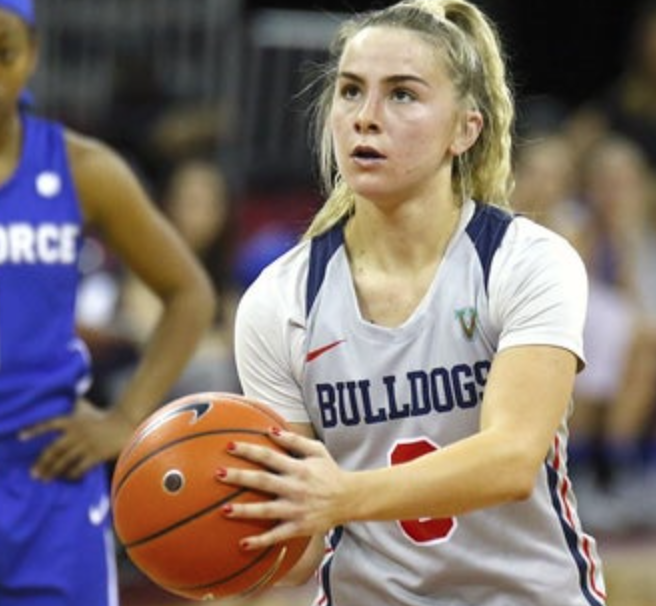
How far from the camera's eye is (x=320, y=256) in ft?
14.6

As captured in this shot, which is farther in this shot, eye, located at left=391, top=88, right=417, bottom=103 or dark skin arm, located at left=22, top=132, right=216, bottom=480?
dark skin arm, located at left=22, top=132, right=216, bottom=480

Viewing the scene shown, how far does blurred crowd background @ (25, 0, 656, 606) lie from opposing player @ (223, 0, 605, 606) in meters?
4.26

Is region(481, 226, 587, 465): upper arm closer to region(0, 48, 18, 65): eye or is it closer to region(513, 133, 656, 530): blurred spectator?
region(0, 48, 18, 65): eye

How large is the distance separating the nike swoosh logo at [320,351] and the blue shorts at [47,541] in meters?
1.08

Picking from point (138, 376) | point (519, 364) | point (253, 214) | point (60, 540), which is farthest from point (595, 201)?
point (519, 364)

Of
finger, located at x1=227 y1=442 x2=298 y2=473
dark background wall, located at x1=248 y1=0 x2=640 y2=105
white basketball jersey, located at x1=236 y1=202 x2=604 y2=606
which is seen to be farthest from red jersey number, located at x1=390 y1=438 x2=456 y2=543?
dark background wall, located at x1=248 y1=0 x2=640 y2=105

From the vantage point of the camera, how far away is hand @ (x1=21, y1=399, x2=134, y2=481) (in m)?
5.14

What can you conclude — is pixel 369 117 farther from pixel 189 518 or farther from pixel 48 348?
pixel 48 348

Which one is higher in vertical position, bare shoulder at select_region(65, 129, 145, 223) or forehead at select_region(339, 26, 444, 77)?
forehead at select_region(339, 26, 444, 77)

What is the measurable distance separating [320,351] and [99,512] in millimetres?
1158

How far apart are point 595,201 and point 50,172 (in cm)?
533

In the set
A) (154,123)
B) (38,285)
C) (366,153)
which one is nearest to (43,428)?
(38,285)

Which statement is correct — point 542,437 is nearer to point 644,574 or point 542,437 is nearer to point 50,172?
point 50,172

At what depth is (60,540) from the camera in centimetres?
507
